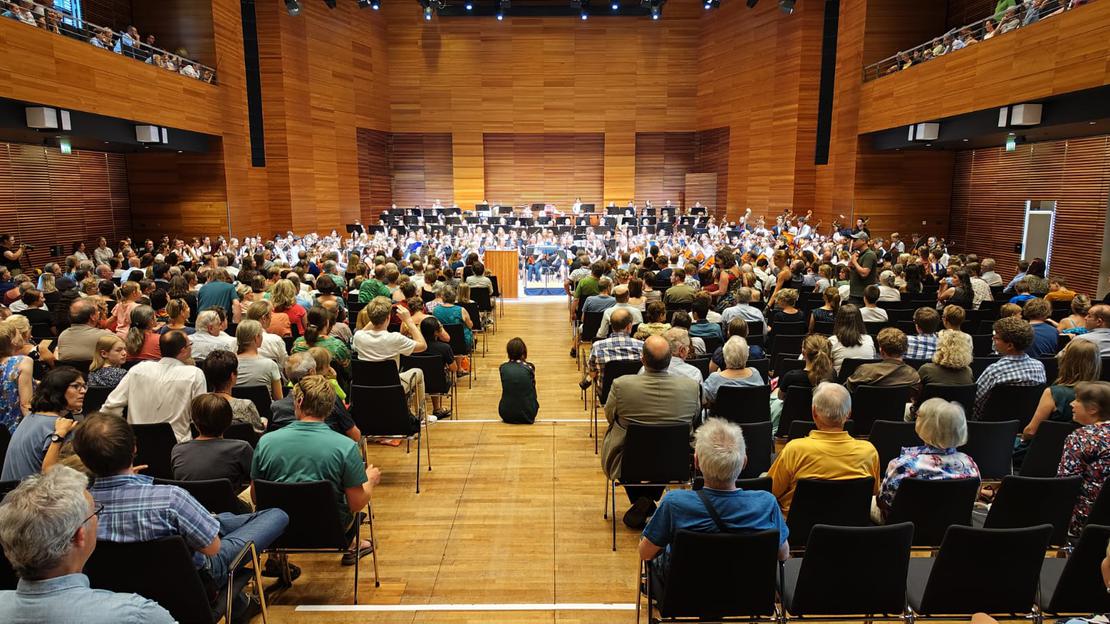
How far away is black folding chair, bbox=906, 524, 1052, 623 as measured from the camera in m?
2.90

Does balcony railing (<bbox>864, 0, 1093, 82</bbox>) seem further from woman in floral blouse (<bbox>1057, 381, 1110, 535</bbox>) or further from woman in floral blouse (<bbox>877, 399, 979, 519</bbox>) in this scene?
woman in floral blouse (<bbox>877, 399, 979, 519</bbox>)

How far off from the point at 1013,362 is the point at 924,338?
→ 988 millimetres

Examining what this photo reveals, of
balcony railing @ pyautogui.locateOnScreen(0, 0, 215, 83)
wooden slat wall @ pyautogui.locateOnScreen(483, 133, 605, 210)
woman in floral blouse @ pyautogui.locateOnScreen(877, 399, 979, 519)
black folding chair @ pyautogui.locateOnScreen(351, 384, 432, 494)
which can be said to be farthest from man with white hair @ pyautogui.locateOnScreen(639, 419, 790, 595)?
wooden slat wall @ pyautogui.locateOnScreen(483, 133, 605, 210)

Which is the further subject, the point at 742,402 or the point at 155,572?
the point at 742,402

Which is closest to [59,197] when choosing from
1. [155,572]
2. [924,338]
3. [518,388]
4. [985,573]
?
[518,388]

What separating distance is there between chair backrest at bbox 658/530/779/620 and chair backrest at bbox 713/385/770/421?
6.77 ft

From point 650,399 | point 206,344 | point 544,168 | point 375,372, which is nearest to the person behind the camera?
point 650,399

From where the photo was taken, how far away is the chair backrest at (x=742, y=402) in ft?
16.2

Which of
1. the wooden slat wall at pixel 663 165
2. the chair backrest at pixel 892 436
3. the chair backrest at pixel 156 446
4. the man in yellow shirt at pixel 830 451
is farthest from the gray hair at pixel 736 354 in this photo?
the wooden slat wall at pixel 663 165

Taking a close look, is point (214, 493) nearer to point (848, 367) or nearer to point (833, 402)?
point (833, 402)

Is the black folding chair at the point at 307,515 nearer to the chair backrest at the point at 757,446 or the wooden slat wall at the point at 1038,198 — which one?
the chair backrest at the point at 757,446

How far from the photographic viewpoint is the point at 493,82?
2556cm

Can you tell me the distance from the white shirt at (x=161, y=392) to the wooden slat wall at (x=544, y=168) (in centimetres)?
2296

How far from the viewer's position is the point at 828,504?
342 centimetres
